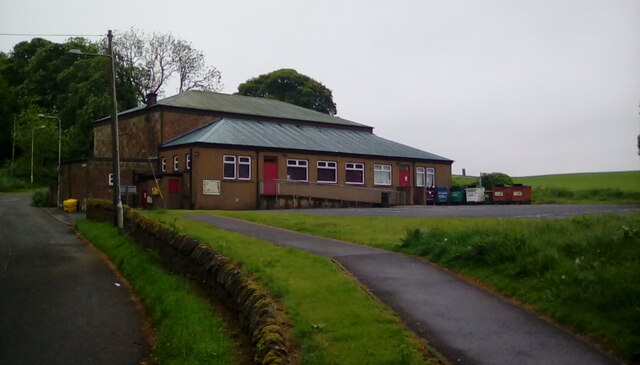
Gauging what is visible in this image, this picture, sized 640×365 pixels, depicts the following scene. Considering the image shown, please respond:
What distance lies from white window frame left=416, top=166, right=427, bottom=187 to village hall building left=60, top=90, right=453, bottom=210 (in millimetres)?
78

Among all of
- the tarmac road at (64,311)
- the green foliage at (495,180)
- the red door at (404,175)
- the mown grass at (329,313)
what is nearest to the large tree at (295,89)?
the green foliage at (495,180)

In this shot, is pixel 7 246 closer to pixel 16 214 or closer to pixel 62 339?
pixel 62 339

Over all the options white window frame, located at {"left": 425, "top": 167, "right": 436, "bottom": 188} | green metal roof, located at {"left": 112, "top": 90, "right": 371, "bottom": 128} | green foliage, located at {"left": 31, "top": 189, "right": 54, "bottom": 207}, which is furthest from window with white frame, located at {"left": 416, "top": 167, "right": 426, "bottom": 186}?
green foliage, located at {"left": 31, "top": 189, "right": 54, "bottom": 207}

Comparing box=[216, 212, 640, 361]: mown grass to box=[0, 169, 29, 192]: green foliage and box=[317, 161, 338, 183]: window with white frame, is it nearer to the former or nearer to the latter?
box=[317, 161, 338, 183]: window with white frame

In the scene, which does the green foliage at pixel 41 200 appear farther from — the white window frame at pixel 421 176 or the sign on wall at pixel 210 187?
the white window frame at pixel 421 176

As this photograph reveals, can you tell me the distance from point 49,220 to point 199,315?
27138mm

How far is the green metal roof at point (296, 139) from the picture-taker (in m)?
40.0

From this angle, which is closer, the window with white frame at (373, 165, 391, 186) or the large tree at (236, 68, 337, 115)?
the window with white frame at (373, 165, 391, 186)

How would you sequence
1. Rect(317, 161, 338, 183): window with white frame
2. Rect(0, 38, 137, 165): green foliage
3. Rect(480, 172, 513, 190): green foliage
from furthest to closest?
Rect(0, 38, 137, 165): green foliage, Rect(480, 172, 513, 190): green foliage, Rect(317, 161, 338, 183): window with white frame

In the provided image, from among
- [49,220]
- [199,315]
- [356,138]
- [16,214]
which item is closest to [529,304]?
[199,315]

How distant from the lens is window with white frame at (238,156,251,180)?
127 feet

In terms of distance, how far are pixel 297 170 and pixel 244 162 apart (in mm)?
4233

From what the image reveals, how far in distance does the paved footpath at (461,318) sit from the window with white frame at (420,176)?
116 ft

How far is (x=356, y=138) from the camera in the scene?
1972 inches
